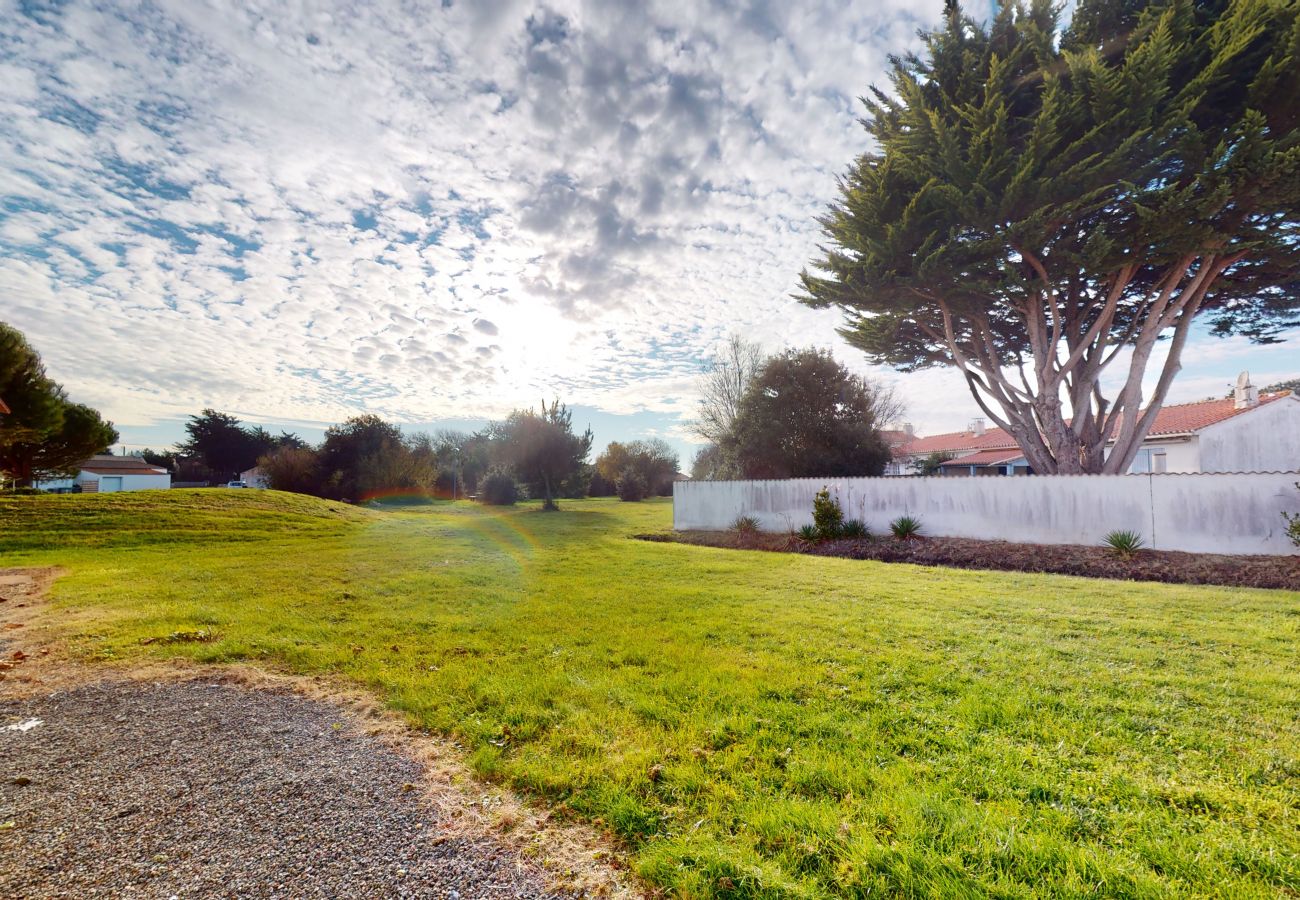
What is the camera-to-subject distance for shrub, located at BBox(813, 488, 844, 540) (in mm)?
13645

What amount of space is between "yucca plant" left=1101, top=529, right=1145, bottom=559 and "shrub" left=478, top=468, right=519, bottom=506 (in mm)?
31018

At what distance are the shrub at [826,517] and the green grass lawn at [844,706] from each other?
5.21 meters

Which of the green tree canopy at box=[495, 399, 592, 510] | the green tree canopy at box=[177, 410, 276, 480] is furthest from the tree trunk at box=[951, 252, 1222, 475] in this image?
the green tree canopy at box=[177, 410, 276, 480]

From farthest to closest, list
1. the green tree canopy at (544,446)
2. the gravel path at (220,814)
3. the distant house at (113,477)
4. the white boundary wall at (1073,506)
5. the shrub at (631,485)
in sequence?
1. the distant house at (113,477)
2. the shrub at (631,485)
3. the green tree canopy at (544,446)
4. the white boundary wall at (1073,506)
5. the gravel path at (220,814)

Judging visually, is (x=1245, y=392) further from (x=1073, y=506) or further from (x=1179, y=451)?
(x=1073, y=506)

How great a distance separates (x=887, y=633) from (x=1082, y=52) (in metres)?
13.8

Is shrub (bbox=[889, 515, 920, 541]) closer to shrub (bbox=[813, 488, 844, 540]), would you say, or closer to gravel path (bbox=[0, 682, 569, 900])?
shrub (bbox=[813, 488, 844, 540])

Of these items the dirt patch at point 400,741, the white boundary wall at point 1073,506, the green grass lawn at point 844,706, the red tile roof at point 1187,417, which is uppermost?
the red tile roof at point 1187,417

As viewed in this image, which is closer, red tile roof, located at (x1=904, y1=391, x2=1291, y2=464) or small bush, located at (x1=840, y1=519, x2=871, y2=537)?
small bush, located at (x1=840, y1=519, x2=871, y2=537)

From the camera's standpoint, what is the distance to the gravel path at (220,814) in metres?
1.97

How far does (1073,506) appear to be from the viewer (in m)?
11.3

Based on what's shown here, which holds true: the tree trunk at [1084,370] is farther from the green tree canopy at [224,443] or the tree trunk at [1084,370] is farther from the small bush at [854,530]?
the green tree canopy at [224,443]

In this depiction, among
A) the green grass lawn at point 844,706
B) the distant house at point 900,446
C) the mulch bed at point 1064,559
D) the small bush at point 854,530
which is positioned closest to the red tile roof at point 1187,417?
the distant house at point 900,446

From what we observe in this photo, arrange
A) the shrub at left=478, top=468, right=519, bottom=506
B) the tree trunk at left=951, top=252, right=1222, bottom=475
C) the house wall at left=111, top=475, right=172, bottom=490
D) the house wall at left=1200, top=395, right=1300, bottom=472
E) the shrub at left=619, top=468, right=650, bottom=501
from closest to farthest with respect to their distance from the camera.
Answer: the tree trunk at left=951, top=252, right=1222, bottom=475, the house wall at left=1200, top=395, right=1300, bottom=472, the shrub at left=478, top=468, right=519, bottom=506, the shrub at left=619, top=468, right=650, bottom=501, the house wall at left=111, top=475, right=172, bottom=490
